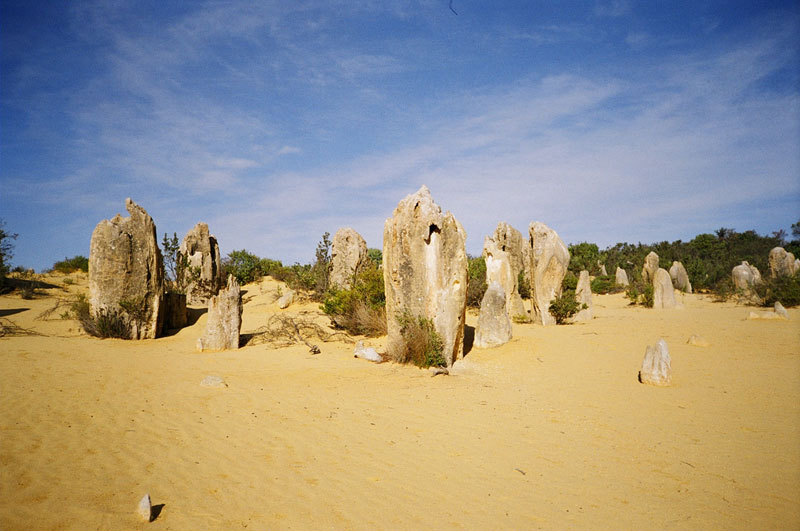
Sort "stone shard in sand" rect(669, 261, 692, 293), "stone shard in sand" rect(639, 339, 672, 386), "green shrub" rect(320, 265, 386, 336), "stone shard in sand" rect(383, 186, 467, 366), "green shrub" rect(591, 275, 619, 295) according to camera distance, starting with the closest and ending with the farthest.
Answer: "stone shard in sand" rect(639, 339, 672, 386)
"stone shard in sand" rect(383, 186, 467, 366)
"green shrub" rect(320, 265, 386, 336)
"stone shard in sand" rect(669, 261, 692, 293)
"green shrub" rect(591, 275, 619, 295)

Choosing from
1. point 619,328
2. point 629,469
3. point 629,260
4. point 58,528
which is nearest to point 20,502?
point 58,528

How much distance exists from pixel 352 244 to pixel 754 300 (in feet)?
57.3

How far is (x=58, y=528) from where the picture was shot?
2.73 metres

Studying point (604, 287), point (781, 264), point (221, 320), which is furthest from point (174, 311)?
point (781, 264)

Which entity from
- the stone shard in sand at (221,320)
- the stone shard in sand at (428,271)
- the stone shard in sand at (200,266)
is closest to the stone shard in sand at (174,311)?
the stone shard in sand at (221,320)

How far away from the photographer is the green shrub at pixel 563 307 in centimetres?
1338

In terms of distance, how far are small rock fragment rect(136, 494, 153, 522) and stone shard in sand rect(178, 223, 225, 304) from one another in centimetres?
1479

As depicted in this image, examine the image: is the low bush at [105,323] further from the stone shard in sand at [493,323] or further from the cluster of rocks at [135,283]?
the stone shard in sand at [493,323]

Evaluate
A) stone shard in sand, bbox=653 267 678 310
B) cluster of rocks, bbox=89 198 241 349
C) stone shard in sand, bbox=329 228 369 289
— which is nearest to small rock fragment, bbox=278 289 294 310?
stone shard in sand, bbox=329 228 369 289

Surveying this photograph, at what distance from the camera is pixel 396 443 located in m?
4.70

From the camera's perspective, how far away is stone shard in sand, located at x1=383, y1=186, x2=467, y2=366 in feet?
26.9

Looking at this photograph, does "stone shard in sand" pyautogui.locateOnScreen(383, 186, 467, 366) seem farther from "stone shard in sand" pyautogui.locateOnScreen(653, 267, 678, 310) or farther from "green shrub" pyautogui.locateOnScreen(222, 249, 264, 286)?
"green shrub" pyautogui.locateOnScreen(222, 249, 264, 286)

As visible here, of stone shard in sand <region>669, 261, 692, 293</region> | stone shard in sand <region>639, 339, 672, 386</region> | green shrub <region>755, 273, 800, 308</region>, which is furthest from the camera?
stone shard in sand <region>669, 261, 692, 293</region>

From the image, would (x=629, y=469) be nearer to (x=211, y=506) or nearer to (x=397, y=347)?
(x=211, y=506)
